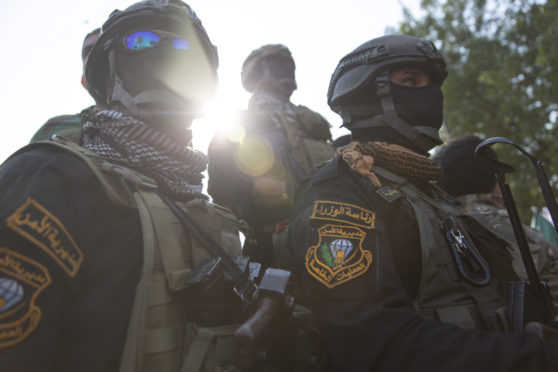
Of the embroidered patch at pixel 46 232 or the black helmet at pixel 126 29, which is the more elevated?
the black helmet at pixel 126 29

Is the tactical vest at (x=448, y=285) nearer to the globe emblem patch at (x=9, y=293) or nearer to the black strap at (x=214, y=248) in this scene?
the black strap at (x=214, y=248)

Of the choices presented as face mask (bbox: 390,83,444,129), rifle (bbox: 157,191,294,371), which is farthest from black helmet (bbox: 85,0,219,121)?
face mask (bbox: 390,83,444,129)

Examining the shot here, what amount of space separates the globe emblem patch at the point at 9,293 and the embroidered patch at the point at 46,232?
0.15m

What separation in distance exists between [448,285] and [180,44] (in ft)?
7.07

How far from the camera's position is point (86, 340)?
5.23ft

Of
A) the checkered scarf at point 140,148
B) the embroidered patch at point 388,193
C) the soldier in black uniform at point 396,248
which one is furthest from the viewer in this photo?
the checkered scarf at point 140,148

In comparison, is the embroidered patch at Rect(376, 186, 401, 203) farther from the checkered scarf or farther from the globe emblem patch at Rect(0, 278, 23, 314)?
the globe emblem patch at Rect(0, 278, 23, 314)

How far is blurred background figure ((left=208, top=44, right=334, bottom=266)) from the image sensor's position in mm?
3910

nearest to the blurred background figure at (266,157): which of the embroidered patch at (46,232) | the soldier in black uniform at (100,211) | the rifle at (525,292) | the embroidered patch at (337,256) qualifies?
the soldier in black uniform at (100,211)

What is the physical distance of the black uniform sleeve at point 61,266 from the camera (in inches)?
55.2

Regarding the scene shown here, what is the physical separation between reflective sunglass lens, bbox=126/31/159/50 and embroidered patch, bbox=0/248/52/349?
5.09 ft

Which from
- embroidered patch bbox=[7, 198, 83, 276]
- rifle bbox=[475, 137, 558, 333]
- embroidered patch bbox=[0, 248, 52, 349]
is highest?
embroidered patch bbox=[7, 198, 83, 276]

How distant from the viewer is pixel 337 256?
5.98ft

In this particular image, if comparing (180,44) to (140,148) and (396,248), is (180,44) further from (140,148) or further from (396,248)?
(396,248)
